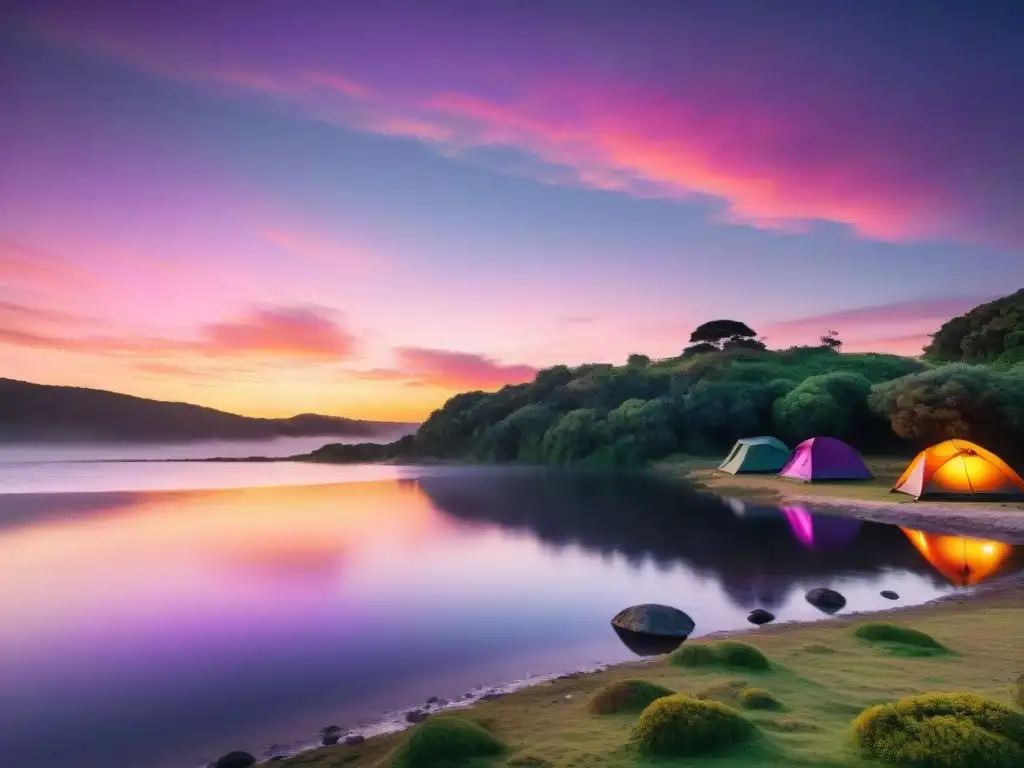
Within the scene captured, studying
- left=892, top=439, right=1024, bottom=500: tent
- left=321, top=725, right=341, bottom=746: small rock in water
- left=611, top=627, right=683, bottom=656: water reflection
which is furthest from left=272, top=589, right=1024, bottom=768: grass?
left=892, top=439, right=1024, bottom=500: tent

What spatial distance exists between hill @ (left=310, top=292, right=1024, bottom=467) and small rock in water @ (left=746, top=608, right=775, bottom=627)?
38436 mm

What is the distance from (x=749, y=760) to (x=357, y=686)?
774 cm

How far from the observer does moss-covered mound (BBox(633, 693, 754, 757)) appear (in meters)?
7.00

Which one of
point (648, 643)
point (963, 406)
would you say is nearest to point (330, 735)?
point (648, 643)

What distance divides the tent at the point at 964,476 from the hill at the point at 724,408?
17.7 metres

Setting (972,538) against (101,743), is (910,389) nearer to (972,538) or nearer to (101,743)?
(972,538)

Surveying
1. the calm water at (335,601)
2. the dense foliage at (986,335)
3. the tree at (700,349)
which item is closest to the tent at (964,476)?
the calm water at (335,601)

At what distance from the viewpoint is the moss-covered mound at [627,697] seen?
8.61 meters

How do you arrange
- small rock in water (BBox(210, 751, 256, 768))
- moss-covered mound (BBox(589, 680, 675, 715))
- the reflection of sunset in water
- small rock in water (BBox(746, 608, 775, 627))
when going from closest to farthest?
moss-covered mound (BBox(589, 680, 675, 715))
small rock in water (BBox(210, 751, 256, 768))
small rock in water (BBox(746, 608, 775, 627))
the reflection of sunset in water

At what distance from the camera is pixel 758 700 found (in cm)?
856

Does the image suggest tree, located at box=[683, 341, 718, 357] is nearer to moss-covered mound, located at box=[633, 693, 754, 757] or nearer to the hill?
the hill

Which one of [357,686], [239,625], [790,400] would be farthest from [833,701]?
[790,400]

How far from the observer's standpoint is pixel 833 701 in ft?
28.3

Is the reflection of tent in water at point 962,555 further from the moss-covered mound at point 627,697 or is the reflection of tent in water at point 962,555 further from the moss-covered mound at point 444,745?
the moss-covered mound at point 444,745
